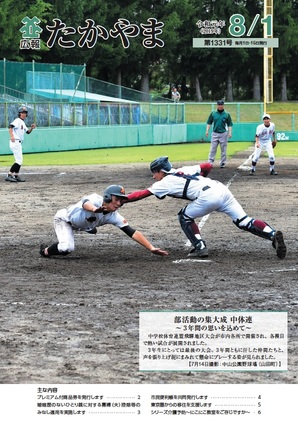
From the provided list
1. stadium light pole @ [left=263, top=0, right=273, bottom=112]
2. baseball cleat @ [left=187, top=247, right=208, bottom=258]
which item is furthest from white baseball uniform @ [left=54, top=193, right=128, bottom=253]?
stadium light pole @ [left=263, top=0, right=273, bottom=112]

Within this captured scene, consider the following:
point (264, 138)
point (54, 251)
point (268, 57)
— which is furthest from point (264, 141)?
point (54, 251)

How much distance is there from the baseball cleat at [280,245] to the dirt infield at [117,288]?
0.10m

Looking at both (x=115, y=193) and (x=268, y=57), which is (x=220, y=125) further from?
(x=115, y=193)

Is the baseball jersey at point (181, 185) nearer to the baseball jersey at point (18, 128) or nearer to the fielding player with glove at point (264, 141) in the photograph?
the baseball jersey at point (18, 128)

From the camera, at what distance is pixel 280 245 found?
11352 mm

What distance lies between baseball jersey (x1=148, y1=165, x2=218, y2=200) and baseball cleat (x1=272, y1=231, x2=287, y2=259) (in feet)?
3.29

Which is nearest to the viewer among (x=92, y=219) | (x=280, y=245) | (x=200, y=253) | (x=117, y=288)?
(x=117, y=288)

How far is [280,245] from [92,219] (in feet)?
7.27

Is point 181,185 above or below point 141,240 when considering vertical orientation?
above

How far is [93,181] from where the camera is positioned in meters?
23.0

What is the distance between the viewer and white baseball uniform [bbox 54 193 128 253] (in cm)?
1116

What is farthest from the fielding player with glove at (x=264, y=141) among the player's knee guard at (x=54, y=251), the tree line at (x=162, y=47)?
the tree line at (x=162, y=47)

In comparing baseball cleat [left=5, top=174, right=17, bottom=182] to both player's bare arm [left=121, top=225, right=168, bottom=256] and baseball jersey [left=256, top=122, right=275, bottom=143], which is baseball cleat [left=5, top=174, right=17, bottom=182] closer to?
baseball jersey [left=256, top=122, right=275, bottom=143]
